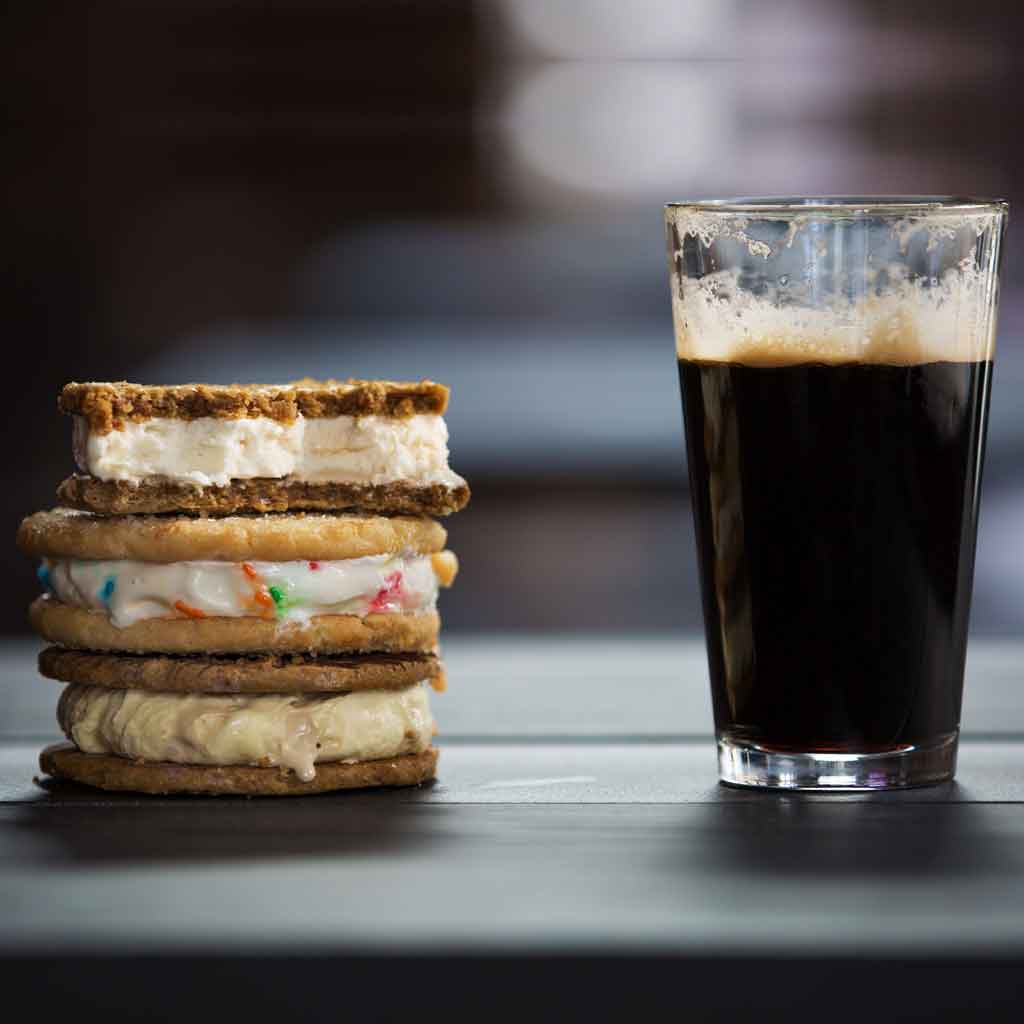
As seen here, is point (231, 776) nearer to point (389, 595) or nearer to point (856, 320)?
point (389, 595)

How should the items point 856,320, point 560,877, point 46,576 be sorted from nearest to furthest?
1. point 560,877
2. point 856,320
3. point 46,576

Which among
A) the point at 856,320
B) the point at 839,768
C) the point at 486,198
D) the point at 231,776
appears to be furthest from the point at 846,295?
the point at 486,198

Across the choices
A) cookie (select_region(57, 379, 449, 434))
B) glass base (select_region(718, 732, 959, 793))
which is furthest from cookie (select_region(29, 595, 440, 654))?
glass base (select_region(718, 732, 959, 793))

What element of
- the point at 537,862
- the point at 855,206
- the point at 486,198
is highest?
the point at 486,198

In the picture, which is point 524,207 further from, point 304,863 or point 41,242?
point 304,863

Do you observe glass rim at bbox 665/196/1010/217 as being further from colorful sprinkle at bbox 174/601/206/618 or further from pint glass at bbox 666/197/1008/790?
colorful sprinkle at bbox 174/601/206/618

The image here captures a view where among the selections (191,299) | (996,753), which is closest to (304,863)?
(996,753)
